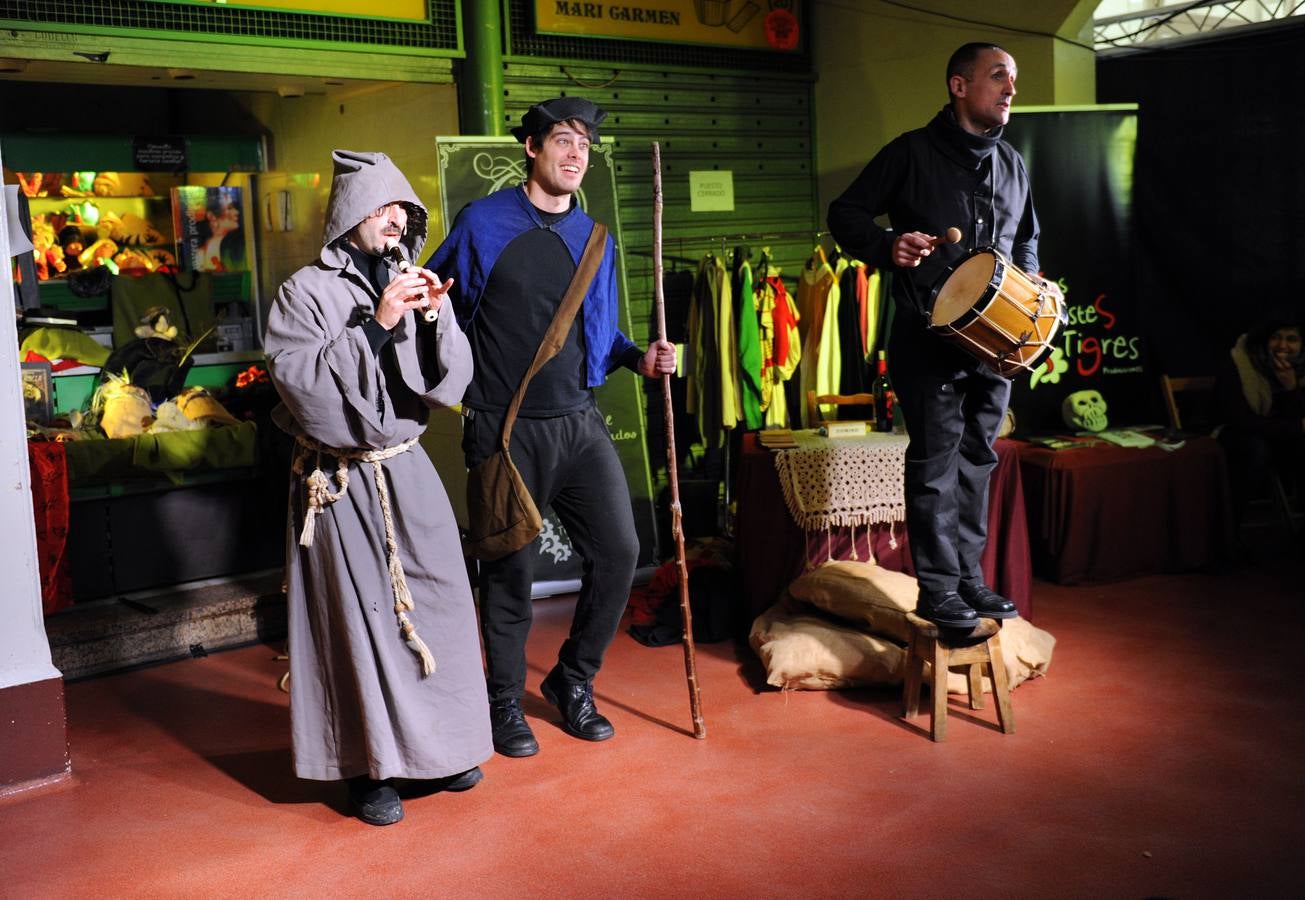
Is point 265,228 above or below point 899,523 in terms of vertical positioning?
above

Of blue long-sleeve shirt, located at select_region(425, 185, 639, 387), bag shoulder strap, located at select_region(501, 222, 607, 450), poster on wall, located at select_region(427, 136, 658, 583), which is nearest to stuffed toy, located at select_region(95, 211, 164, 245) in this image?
poster on wall, located at select_region(427, 136, 658, 583)

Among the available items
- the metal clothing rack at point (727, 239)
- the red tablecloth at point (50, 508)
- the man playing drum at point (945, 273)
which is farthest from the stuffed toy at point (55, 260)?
the man playing drum at point (945, 273)

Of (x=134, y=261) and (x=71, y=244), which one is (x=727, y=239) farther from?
(x=71, y=244)

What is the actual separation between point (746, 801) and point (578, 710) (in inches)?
29.0

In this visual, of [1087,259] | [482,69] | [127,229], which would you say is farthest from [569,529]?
[127,229]

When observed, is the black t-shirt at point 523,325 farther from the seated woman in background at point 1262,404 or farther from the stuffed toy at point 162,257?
the stuffed toy at point 162,257

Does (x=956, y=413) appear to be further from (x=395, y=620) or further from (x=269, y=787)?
(x=269, y=787)

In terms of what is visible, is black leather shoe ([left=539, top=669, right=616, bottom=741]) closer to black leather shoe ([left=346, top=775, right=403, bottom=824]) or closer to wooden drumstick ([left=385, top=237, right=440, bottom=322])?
black leather shoe ([left=346, top=775, right=403, bottom=824])

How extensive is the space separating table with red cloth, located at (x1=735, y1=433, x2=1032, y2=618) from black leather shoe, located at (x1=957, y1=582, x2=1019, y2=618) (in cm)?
90

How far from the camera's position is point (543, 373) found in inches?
148

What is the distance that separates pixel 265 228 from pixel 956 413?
16.4 feet

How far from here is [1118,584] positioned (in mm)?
5691

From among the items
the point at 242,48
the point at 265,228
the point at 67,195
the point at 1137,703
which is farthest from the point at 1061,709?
the point at 67,195

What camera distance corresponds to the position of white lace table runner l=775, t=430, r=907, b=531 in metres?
4.80
